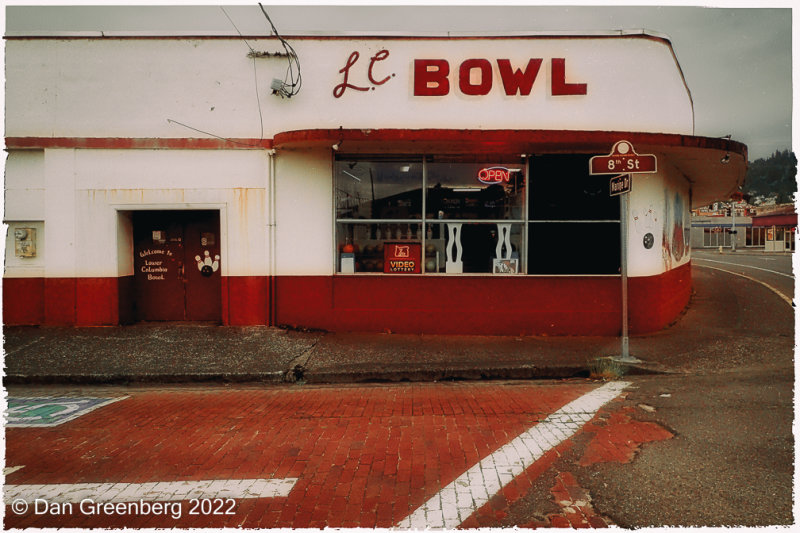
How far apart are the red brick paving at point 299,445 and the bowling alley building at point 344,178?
3126 mm

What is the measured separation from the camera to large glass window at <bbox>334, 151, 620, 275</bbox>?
9258 millimetres

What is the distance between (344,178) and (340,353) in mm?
3342

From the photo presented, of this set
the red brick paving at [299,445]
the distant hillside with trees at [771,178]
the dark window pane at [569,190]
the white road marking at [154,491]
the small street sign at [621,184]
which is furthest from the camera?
the distant hillside with trees at [771,178]

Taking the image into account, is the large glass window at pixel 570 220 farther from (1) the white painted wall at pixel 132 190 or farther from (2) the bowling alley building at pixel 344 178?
(1) the white painted wall at pixel 132 190

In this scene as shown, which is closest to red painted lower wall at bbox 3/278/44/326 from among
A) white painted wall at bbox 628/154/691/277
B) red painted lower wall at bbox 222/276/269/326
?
red painted lower wall at bbox 222/276/269/326

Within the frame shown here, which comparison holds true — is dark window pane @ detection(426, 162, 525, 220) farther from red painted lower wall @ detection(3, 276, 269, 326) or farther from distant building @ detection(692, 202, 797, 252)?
distant building @ detection(692, 202, 797, 252)

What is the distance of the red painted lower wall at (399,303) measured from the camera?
30.5 ft

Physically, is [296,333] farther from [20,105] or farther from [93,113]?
[20,105]

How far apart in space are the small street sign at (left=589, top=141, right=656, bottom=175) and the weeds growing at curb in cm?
270

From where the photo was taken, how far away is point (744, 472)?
3811 millimetres

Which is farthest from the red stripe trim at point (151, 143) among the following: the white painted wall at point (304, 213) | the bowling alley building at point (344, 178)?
the white painted wall at point (304, 213)

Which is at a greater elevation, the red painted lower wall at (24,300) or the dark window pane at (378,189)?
the dark window pane at (378,189)

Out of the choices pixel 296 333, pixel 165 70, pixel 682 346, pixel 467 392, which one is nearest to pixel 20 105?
pixel 165 70

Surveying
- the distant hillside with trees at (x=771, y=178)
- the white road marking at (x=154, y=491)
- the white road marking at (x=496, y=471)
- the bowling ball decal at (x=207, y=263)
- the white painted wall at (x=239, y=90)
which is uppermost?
the distant hillside with trees at (x=771, y=178)
